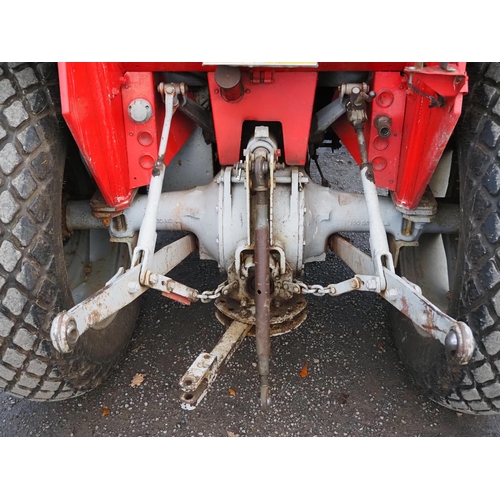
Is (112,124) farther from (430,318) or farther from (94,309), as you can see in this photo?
(430,318)

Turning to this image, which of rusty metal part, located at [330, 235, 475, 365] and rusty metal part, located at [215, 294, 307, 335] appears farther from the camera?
rusty metal part, located at [215, 294, 307, 335]

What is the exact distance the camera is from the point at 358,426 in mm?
2170

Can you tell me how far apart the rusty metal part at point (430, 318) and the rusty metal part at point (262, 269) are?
0.38 metres

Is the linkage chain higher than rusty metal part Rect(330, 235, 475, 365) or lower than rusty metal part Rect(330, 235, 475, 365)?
lower

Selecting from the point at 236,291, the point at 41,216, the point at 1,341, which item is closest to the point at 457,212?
the point at 236,291

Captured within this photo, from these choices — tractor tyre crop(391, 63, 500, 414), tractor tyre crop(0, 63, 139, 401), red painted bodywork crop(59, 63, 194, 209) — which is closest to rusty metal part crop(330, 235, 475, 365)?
tractor tyre crop(391, 63, 500, 414)

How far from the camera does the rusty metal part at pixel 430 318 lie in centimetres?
121

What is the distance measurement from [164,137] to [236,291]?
671mm

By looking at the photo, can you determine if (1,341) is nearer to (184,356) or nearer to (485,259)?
(184,356)

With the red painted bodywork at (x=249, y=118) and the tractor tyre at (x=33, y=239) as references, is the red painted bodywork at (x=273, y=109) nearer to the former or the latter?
the red painted bodywork at (x=249, y=118)

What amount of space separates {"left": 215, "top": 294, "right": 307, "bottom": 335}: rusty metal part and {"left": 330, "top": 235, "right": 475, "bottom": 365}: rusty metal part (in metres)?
0.57

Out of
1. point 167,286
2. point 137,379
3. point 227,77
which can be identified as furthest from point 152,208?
point 137,379

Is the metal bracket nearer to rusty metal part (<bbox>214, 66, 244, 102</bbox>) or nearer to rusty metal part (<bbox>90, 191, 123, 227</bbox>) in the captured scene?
rusty metal part (<bbox>214, 66, 244, 102</bbox>)

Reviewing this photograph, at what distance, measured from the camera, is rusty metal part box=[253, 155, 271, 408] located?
5.34 ft
